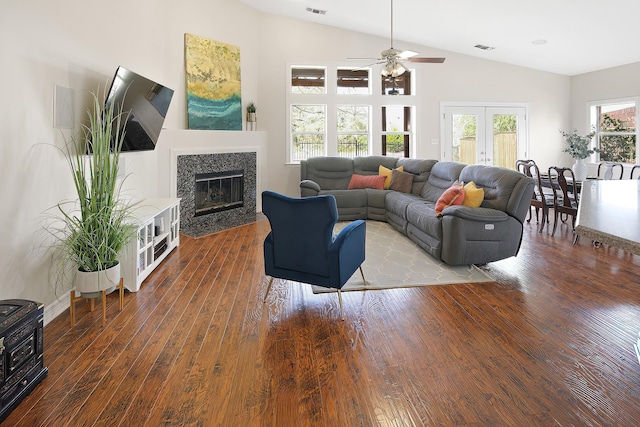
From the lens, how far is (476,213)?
3.77 metres

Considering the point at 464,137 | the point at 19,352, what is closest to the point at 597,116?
the point at 464,137

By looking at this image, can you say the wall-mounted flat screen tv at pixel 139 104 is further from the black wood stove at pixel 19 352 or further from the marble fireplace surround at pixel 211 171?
the black wood stove at pixel 19 352

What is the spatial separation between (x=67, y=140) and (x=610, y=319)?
4236mm

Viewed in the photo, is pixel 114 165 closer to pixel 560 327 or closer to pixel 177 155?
pixel 177 155

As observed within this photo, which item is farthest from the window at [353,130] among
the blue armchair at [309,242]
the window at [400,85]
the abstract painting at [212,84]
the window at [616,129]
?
the blue armchair at [309,242]

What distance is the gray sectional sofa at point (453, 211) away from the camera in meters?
3.79

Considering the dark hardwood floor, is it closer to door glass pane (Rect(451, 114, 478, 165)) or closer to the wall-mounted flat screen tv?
the wall-mounted flat screen tv

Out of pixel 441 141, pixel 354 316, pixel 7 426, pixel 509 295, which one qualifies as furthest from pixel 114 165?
pixel 441 141

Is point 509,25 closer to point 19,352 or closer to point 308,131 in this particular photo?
point 308,131

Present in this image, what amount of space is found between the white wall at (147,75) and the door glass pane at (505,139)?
36 centimetres

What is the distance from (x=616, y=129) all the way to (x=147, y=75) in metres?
8.41

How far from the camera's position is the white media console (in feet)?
10.7

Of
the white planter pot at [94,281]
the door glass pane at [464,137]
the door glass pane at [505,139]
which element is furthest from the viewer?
the door glass pane at [505,139]

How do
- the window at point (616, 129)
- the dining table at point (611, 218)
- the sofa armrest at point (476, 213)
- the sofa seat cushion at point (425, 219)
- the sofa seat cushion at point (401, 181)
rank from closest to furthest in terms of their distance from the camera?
the dining table at point (611, 218)
the sofa armrest at point (476, 213)
the sofa seat cushion at point (425, 219)
the sofa seat cushion at point (401, 181)
the window at point (616, 129)
